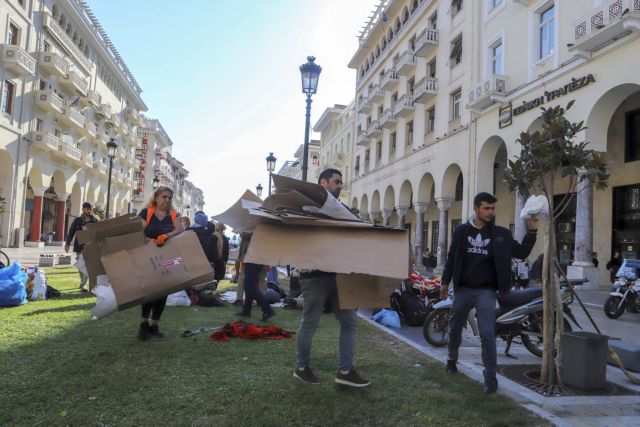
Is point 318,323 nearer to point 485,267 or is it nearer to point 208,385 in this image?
point 208,385

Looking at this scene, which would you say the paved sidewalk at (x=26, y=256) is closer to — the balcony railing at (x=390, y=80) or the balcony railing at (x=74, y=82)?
the balcony railing at (x=74, y=82)

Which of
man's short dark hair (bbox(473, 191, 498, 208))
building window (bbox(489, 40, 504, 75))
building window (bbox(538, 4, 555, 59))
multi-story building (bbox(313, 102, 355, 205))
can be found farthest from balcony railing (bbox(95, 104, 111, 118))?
man's short dark hair (bbox(473, 191, 498, 208))

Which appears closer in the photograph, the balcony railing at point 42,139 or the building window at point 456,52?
the building window at point 456,52

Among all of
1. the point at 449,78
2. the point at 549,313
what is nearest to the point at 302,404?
the point at 549,313

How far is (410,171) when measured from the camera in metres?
28.2

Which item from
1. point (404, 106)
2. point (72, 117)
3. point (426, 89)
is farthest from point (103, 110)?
point (426, 89)

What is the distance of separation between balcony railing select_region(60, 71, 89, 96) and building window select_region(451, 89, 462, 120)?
25406 millimetres

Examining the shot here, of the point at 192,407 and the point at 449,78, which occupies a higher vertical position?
the point at 449,78

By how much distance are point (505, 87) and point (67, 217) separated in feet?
120

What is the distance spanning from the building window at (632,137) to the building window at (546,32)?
371 cm

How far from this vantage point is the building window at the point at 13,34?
2590 centimetres

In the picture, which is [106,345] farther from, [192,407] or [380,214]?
[380,214]

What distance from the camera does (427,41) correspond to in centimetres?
2528

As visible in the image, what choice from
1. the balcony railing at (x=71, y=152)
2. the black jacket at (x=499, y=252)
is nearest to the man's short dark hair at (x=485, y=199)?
the black jacket at (x=499, y=252)
